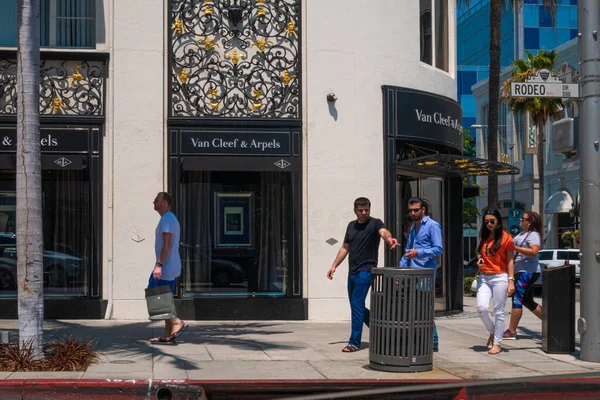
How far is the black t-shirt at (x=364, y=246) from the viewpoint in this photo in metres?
10.8

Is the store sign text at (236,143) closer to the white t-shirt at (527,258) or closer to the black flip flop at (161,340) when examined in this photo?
the black flip flop at (161,340)

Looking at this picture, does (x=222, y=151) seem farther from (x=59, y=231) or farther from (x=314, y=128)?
(x=59, y=231)

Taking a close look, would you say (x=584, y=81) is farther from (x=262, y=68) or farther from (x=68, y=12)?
(x=68, y=12)

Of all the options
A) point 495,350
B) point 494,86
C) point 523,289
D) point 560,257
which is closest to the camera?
point 495,350

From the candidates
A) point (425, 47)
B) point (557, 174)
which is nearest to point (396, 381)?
point (425, 47)

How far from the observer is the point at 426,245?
10961mm

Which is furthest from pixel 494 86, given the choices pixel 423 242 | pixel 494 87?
pixel 423 242

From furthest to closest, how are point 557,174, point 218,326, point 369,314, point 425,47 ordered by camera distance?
1. point 557,174
2. point 425,47
3. point 218,326
4. point 369,314

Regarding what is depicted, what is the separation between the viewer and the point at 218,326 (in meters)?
13.8

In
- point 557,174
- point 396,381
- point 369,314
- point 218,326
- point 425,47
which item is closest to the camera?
point 396,381

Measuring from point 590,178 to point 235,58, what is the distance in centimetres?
650

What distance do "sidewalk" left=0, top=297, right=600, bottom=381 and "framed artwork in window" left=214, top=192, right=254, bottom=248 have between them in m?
1.37

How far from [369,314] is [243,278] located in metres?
4.58

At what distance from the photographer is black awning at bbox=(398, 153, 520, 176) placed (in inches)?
587
